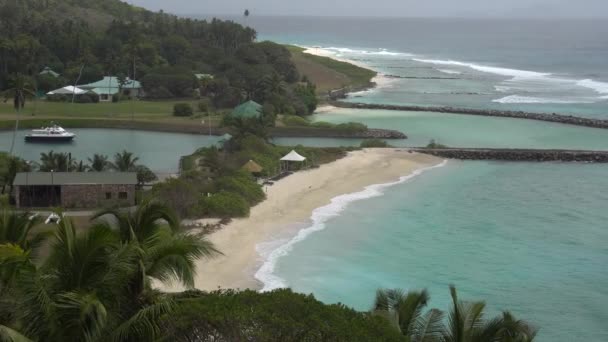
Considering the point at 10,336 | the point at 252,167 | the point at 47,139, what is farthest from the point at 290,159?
the point at 10,336

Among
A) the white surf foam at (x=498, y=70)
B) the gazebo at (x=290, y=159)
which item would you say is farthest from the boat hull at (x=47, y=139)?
the white surf foam at (x=498, y=70)

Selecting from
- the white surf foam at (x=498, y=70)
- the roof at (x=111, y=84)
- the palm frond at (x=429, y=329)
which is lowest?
the palm frond at (x=429, y=329)

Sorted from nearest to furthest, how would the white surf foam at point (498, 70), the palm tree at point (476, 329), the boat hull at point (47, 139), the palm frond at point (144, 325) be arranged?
1. the palm frond at point (144, 325)
2. the palm tree at point (476, 329)
3. the boat hull at point (47, 139)
4. the white surf foam at point (498, 70)

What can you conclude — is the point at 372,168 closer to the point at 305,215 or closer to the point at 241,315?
the point at 305,215

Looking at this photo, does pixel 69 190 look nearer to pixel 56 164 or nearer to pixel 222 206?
pixel 56 164

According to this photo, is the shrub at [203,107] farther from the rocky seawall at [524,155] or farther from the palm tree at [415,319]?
the palm tree at [415,319]

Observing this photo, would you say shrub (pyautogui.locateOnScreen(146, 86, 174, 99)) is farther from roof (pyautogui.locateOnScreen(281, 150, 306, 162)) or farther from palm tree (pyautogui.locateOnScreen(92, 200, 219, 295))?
palm tree (pyautogui.locateOnScreen(92, 200, 219, 295))

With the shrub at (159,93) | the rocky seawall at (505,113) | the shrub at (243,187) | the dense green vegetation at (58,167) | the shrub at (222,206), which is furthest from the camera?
the shrub at (159,93)
